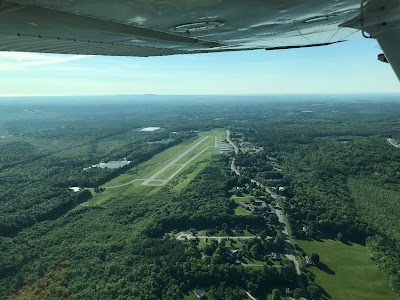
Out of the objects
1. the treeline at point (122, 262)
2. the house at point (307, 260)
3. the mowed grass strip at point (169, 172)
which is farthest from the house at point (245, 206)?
the mowed grass strip at point (169, 172)

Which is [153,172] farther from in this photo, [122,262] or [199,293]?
[199,293]

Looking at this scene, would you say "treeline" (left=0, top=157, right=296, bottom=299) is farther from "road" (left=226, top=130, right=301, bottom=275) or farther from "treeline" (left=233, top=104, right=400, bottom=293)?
"treeline" (left=233, top=104, right=400, bottom=293)

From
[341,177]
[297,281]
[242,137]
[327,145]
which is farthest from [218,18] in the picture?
[242,137]

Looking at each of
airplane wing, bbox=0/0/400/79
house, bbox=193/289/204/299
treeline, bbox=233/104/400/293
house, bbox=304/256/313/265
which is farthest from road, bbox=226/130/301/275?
airplane wing, bbox=0/0/400/79

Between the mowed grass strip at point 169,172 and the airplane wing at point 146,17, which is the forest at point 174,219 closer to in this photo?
the mowed grass strip at point 169,172

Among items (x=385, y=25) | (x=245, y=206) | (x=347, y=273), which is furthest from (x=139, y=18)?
(x=245, y=206)

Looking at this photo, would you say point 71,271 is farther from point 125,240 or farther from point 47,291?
point 125,240
